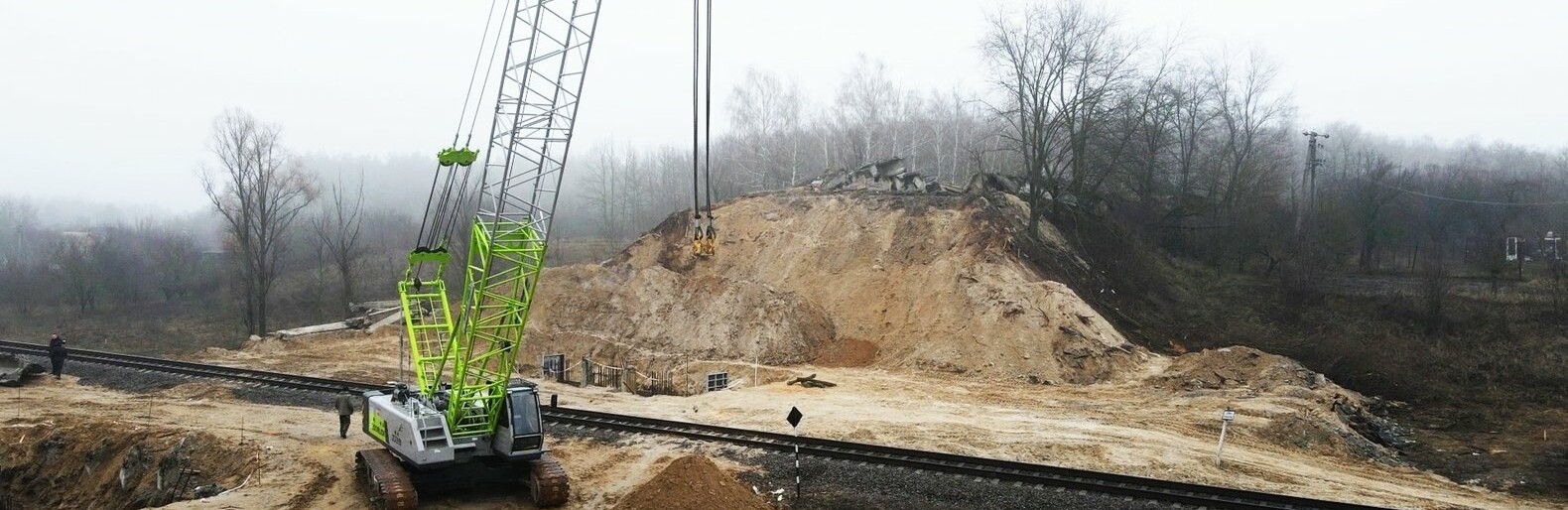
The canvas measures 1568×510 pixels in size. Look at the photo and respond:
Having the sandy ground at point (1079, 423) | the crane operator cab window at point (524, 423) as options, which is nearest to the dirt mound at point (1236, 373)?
the sandy ground at point (1079, 423)

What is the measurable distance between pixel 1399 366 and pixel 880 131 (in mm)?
41237

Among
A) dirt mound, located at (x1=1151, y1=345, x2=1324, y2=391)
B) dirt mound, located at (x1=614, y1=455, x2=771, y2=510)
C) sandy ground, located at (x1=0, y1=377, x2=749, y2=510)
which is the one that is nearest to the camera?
dirt mound, located at (x1=614, y1=455, x2=771, y2=510)

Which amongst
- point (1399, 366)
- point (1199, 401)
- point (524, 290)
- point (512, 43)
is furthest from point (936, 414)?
point (1399, 366)

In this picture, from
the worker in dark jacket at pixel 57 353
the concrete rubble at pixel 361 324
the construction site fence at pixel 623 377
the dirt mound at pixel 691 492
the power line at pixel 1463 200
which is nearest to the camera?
the dirt mound at pixel 691 492

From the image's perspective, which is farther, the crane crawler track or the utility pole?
the utility pole

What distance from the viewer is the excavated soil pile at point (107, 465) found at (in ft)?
59.3

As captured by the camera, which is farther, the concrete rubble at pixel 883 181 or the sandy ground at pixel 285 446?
the concrete rubble at pixel 883 181

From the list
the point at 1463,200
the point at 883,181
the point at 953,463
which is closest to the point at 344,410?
the point at 953,463

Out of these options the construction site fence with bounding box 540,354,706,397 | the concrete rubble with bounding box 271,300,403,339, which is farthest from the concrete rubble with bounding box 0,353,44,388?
the construction site fence with bounding box 540,354,706,397

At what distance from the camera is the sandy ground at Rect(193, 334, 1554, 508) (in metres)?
16.9

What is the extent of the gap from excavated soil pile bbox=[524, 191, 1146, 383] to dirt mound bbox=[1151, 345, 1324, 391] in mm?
1719

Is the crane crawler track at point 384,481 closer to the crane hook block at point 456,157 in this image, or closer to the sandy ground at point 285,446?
the sandy ground at point 285,446

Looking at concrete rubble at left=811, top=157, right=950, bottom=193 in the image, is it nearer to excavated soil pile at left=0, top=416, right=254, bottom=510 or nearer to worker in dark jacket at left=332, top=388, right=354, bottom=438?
worker in dark jacket at left=332, top=388, right=354, bottom=438

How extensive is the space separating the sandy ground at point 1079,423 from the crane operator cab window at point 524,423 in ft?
12.5
